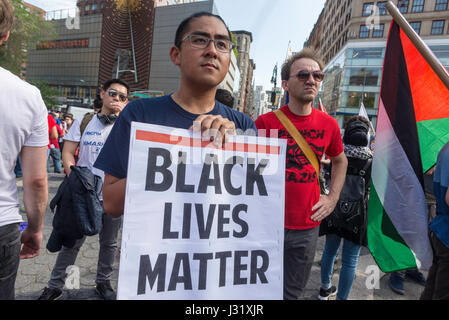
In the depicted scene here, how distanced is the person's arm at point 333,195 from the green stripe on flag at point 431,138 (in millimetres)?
573

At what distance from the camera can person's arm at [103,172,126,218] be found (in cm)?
117

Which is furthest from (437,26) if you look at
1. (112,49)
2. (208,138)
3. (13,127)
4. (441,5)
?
(112,49)

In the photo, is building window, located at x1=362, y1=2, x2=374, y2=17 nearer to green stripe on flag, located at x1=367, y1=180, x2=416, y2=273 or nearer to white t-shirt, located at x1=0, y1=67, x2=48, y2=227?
green stripe on flag, located at x1=367, y1=180, x2=416, y2=273

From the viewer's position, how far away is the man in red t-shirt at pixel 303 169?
1967 mm

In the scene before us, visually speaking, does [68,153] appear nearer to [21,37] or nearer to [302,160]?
[302,160]

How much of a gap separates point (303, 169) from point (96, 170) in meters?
1.93

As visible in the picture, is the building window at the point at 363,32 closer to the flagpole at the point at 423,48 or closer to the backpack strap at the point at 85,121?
the flagpole at the point at 423,48

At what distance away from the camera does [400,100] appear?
2.05 metres
